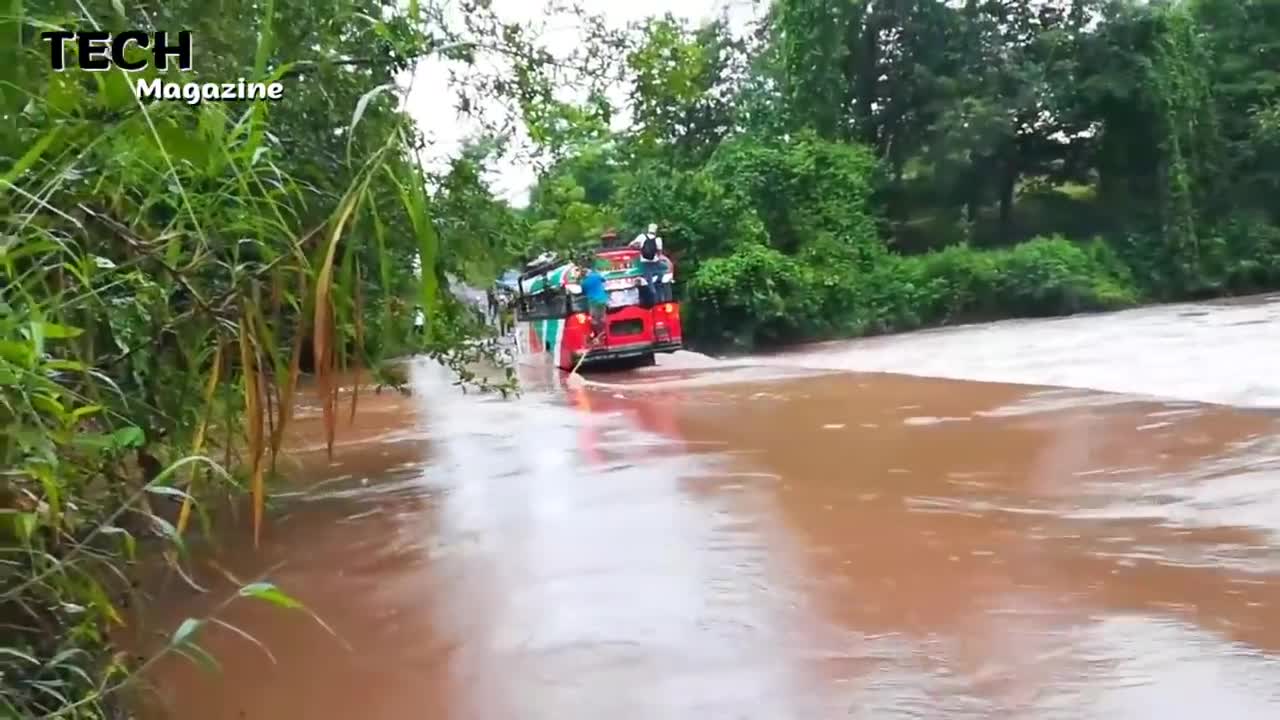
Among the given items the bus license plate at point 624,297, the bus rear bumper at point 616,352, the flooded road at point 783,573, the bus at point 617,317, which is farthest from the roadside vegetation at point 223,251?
the bus license plate at point 624,297

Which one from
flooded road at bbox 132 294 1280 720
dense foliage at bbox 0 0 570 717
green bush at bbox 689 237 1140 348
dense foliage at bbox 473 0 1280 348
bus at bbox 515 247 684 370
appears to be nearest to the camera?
dense foliage at bbox 0 0 570 717

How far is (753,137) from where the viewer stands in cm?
2778

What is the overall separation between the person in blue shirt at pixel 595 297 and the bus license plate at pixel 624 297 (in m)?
0.10

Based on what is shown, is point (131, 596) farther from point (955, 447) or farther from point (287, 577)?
point (955, 447)

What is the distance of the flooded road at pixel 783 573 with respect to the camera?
434cm

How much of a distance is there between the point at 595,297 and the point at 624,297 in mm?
522

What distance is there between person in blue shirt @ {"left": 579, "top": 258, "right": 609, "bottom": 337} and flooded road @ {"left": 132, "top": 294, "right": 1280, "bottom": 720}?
6.47 metres

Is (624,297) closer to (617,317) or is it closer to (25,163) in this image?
(617,317)

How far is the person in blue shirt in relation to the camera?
697 inches

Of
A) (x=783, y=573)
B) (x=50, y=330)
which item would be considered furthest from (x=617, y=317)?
(x=50, y=330)

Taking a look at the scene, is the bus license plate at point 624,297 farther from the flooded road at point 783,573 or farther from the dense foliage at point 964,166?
the flooded road at point 783,573

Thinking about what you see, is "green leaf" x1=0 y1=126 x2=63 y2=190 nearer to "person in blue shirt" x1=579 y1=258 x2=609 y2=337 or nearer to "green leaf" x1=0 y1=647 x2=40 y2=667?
"green leaf" x1=0 y1=647 x2=40 y2=667

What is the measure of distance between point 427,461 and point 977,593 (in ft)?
19.3

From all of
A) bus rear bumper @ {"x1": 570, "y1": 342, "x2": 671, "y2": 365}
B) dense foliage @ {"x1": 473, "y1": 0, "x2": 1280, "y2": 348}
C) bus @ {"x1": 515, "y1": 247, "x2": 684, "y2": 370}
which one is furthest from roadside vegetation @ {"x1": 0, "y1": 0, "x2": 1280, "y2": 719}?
bus rear bumper @ {"x1": 570, "y1": 342, "x2": 671, "y2": 365}
